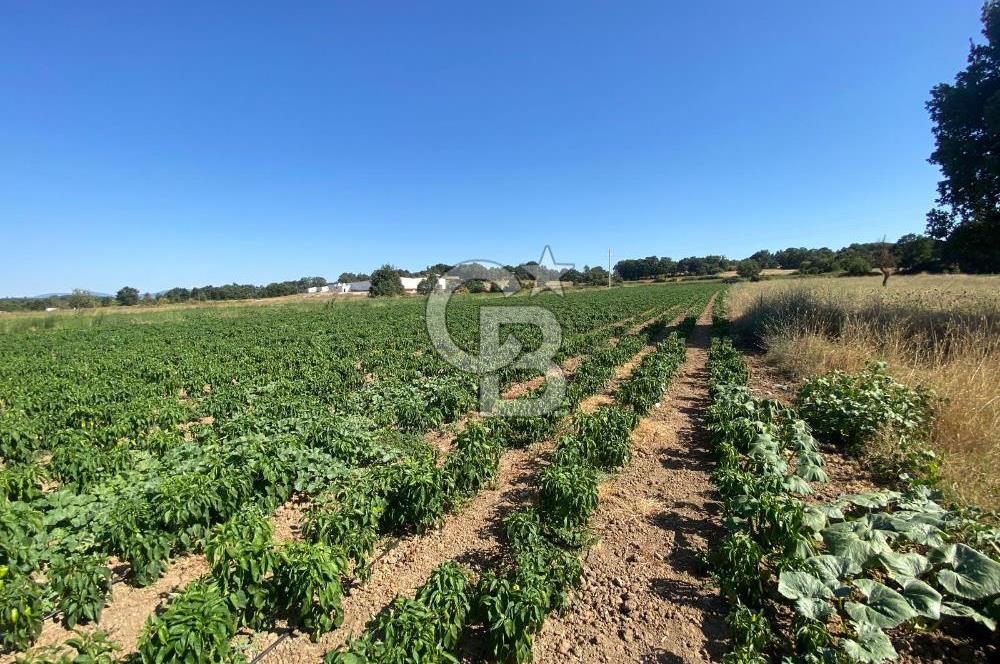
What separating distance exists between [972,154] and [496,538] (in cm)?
1770

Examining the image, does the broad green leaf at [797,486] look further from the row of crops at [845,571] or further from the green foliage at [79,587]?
the green foliage at [79,587]

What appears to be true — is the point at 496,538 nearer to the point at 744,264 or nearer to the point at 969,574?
the point at 969,574

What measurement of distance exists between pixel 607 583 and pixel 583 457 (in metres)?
2.31

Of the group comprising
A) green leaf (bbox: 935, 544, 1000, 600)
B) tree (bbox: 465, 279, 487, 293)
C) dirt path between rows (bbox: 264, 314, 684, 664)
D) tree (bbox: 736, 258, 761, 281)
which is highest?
tree (bbox: 736, 258, 761, 281)

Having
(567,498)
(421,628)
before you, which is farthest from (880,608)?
(421,628)

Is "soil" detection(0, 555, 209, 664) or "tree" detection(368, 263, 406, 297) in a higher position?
"tree" detection(368, 263, 406, 297)

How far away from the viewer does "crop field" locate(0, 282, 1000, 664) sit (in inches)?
122

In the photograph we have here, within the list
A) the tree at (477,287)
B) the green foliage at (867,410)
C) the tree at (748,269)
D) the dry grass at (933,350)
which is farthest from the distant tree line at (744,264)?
the green foliage at (867,410)

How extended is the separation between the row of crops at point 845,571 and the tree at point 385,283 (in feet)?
242

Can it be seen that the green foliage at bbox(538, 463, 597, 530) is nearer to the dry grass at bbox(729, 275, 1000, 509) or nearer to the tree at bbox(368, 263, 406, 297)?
the dry grass at bbox(729, 275, 1000, 509)

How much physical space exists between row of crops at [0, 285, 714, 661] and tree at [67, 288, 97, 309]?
67.6 m

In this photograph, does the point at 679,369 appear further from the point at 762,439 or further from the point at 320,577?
the point at 320,577

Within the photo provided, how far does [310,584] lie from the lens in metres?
3.34

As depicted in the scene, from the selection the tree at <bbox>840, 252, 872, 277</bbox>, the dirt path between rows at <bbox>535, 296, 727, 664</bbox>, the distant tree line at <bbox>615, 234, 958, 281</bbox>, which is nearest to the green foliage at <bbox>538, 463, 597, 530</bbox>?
the dirt path between rows at <bbox>535, 296, 727, 664</bbox>
